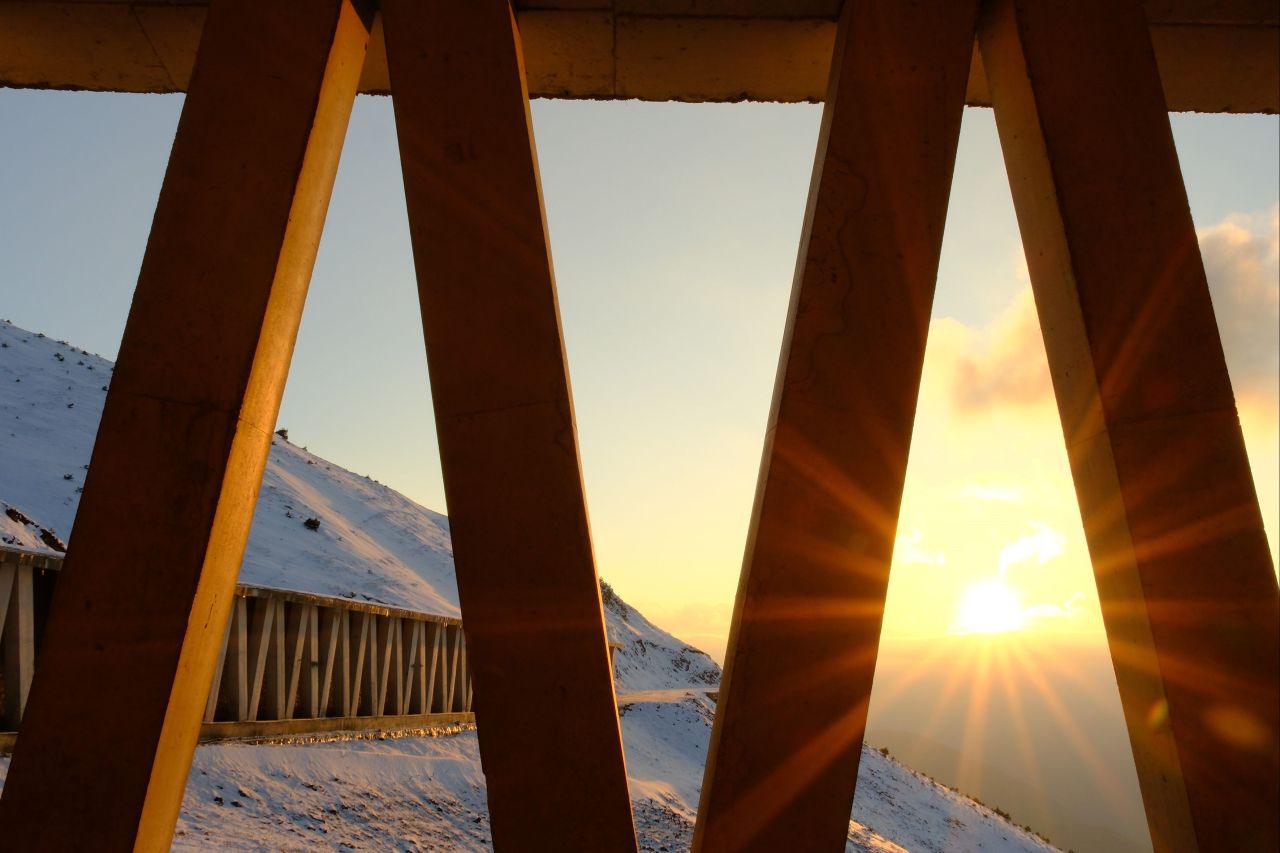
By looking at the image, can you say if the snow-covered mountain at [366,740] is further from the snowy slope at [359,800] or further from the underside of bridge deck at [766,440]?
the underside of bridge deck at [766,440]

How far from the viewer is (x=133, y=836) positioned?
3.18 m

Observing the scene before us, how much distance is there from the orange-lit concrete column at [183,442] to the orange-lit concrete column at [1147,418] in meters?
3.29

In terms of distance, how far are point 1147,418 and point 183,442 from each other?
390 centimetres

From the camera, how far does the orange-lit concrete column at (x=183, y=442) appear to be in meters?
3.25

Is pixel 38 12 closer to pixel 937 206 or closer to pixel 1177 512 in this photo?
pixel 937 206

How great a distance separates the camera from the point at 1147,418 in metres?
3.68

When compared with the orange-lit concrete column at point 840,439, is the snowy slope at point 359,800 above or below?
below

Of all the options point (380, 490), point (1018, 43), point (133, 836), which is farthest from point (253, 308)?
point (380, 490)

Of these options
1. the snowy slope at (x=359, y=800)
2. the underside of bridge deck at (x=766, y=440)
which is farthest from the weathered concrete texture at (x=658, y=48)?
the snowy slope at (x=359, y=800)

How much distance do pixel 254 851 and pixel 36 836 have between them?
10.9ft

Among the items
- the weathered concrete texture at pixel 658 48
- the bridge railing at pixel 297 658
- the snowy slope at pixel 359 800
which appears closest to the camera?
the weathered concrete texture at pixel 658 48

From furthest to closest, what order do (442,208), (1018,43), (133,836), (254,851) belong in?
1. (254,851)
2. (1018,43)
3. (442,208)
4. (133,836)

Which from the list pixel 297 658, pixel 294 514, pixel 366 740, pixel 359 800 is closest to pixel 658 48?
pixel 359 800

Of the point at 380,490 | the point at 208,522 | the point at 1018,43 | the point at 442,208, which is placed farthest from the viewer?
the point at 380,490
